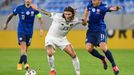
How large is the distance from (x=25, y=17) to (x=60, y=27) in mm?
3068

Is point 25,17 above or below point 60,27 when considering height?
below

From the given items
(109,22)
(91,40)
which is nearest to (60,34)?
(91,40)

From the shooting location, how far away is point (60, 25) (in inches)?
592

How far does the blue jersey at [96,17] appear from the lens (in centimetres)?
1636

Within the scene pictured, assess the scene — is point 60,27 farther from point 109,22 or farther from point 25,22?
point 109,22

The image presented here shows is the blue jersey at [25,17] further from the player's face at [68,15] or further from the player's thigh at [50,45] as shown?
the player's face at [68,15]

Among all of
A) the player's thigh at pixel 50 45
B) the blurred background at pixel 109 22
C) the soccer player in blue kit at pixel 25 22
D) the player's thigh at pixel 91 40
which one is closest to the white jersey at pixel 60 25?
the player's thigh at pixel 50 45

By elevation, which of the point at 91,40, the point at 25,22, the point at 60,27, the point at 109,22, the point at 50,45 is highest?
the point at 60,27

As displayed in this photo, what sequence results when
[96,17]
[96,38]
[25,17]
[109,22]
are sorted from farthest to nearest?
[109,22], [25,17], [96,38], [96,17]

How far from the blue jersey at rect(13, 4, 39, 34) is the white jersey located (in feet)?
9.29

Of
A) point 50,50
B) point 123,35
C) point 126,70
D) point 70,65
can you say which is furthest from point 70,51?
point 123,35

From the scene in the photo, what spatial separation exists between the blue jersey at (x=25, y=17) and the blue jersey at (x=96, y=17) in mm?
2141

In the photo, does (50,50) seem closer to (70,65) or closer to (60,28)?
(60,28)

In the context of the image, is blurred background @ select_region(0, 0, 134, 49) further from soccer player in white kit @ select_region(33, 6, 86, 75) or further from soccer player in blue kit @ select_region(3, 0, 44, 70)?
soccer player in white kit @ select_region(33, 6, 86, 75)
